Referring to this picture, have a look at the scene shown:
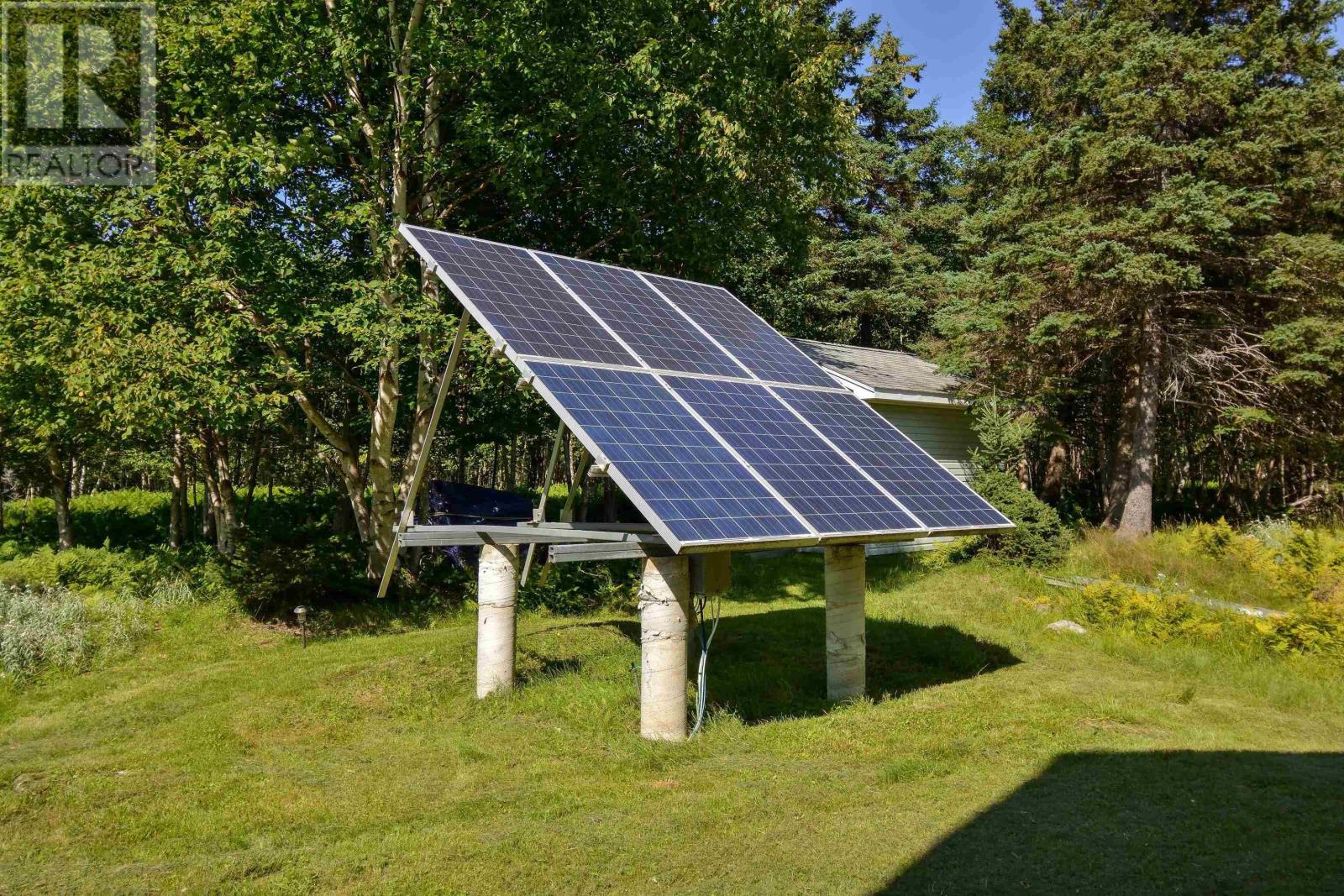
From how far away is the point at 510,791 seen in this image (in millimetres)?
7277

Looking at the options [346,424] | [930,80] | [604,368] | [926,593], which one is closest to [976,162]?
[930,80]

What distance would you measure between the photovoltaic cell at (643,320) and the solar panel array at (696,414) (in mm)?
26

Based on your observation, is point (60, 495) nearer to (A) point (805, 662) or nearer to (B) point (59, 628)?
(B) point (59, 628)

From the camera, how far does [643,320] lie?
1141 cm

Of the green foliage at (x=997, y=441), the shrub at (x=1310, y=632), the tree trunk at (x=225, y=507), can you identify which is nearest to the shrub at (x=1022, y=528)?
the green foliage at (x=997, y=441)

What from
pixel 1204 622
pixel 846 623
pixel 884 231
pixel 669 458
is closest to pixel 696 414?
pixel 669 458

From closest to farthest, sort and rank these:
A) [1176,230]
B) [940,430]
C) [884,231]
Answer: [1176,230], [940,430], [884,231]

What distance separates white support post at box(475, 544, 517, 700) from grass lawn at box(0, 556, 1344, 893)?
14.8 inches

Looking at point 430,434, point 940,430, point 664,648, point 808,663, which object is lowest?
point 808,663

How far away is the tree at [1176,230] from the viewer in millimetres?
18141

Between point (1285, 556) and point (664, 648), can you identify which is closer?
point (664, 648)

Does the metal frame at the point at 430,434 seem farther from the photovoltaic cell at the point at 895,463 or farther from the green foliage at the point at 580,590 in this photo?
the green foliage at the point at 580,590

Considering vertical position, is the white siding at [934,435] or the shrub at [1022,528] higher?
the white siding at [934,435]

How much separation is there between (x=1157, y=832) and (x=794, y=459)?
470 cm
